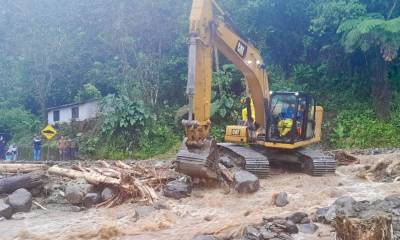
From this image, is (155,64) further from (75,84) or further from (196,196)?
(196,196)

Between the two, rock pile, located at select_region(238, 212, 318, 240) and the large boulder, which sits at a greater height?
the large boulder

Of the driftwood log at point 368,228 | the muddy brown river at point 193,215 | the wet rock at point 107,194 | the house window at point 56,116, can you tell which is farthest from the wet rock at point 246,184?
the house window at point 56,116

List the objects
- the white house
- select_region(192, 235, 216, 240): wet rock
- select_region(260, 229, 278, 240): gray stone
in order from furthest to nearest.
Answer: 1. the white house
2. select_region(192, 235, 216, 240): wet rock
3. select_region(260, 229, 278, 240): gray stone

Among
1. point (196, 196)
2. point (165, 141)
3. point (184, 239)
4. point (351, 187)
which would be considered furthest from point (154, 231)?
point (165, 141)

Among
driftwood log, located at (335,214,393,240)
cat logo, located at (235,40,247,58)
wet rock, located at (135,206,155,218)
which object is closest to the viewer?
driftwood log, located at (335,214,393,240)

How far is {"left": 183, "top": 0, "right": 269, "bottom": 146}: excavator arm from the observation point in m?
9.03

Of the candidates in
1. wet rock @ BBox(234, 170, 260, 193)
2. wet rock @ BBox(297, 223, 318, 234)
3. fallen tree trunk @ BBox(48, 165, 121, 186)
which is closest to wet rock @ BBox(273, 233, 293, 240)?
wet rock @ BBox(297, 223, 318, 234)

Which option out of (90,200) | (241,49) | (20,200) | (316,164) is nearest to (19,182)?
(20,200)

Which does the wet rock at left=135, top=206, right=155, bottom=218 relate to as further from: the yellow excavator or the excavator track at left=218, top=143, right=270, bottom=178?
the excavator track at left=218, top=143, right=270, bottom=178

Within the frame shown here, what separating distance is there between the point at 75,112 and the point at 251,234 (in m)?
21.9

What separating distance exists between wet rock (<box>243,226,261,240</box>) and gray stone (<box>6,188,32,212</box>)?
457 cm

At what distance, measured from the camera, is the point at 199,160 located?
901 cm

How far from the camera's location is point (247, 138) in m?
11.6

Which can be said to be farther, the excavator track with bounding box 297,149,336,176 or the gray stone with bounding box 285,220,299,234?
the excavator track with bounding box 297,149,336,176
